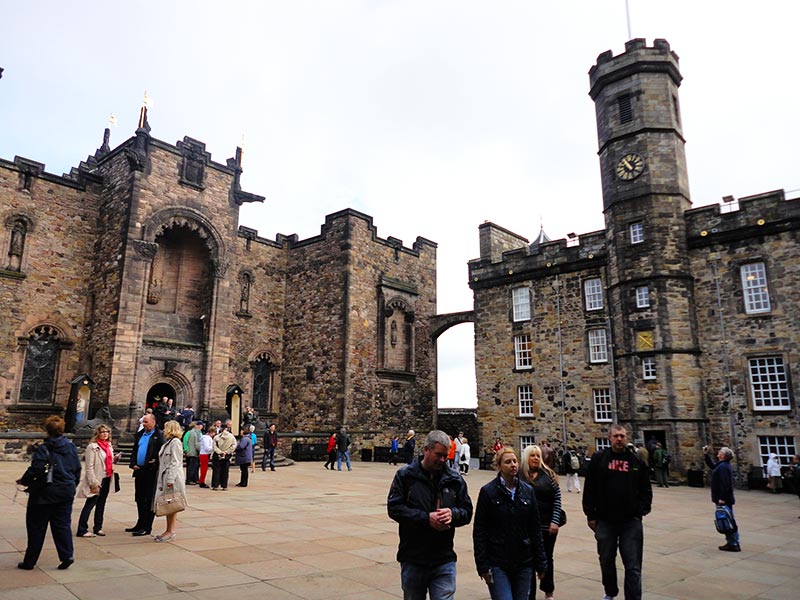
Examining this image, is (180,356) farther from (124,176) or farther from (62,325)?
(124,176)

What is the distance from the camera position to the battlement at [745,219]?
65.3ft

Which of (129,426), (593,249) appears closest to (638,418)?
(593,249)

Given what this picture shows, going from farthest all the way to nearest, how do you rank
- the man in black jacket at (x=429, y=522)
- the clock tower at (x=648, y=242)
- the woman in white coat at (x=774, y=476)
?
the clock tower at (x=648, y=242)
the woman in white coat at (x=774, y=476)
the man in black jacket at (x=429, y=522)

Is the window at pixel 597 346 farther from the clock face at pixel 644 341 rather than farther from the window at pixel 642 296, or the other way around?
the window at pixel 642 296

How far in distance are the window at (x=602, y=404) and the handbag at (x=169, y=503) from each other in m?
18.5

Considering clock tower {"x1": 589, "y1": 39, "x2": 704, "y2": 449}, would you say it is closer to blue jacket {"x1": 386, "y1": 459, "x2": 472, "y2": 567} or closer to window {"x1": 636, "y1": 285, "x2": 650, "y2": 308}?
window {"x1": 636, "y1": 285, "x2": 650, "y2": 308}

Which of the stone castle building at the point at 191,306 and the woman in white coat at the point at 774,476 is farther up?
the stone castle building at the point at 191,306

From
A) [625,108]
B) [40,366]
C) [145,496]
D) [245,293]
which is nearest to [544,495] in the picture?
[145,496]

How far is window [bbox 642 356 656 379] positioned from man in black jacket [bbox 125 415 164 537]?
17.6 m

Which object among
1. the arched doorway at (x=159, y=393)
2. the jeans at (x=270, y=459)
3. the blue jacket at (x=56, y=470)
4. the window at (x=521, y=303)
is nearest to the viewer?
the blue jacket at (x=56, y=470)

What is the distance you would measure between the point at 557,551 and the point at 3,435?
1651 centimetres

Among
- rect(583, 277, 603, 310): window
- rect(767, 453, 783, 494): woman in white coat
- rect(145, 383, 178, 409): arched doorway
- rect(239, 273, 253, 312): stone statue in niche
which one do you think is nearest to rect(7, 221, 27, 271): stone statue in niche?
rect(145, 383, 178, 409): arched doorway

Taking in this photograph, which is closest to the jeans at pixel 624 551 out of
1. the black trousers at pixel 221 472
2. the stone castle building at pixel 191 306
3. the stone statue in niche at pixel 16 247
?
the black trousers at pixel 221 472

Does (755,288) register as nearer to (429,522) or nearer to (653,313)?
(653,313)
